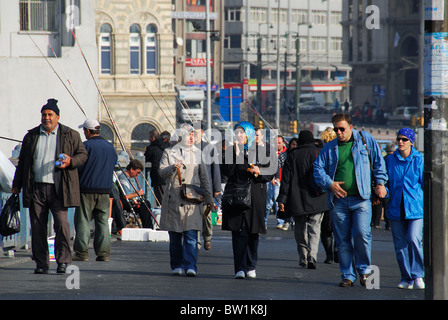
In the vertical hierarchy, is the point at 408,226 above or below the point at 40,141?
below

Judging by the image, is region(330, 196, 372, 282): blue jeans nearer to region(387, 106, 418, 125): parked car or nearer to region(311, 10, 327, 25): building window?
region(387, 106, 418, 125): parked car

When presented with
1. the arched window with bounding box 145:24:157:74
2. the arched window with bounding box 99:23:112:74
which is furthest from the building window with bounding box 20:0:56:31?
the arched window with bounding box 145:24:157:74

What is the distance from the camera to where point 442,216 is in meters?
7.25

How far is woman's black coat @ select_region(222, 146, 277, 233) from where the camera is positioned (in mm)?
10195

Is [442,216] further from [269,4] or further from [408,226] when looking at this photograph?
[269,4]

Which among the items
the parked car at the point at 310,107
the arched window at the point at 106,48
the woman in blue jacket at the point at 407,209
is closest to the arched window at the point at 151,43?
the arched window at the point at 106,48

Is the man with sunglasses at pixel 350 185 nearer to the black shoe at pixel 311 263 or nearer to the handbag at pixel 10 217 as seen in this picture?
the black shoe at pixel 311 263

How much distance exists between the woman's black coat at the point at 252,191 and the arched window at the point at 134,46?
3844 centimetres

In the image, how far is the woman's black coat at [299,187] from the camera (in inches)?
448

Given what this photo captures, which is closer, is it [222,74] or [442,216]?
[442,216]

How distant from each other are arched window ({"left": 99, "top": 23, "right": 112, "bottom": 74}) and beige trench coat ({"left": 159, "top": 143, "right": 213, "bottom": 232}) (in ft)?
124

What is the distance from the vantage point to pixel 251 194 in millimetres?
10328
